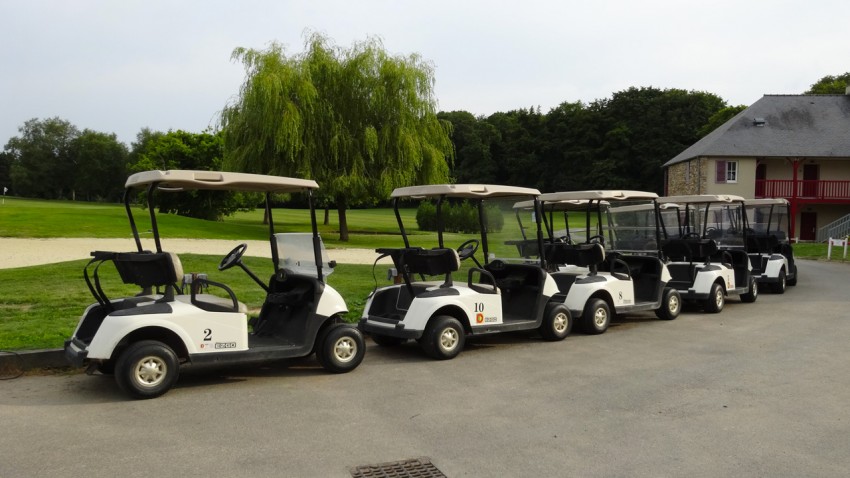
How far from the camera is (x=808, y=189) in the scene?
38.4 meters

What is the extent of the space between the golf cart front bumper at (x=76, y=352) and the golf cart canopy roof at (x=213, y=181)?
145 cm

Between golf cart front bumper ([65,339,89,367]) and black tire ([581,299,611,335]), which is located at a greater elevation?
golf cart front bumper ([65,339,89,367])

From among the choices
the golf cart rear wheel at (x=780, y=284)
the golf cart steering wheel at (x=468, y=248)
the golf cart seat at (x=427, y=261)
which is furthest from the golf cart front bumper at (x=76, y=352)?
the golf cart rear wheel at (x=780, y=284)

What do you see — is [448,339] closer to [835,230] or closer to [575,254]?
[575,254]

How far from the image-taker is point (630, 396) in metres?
5.86

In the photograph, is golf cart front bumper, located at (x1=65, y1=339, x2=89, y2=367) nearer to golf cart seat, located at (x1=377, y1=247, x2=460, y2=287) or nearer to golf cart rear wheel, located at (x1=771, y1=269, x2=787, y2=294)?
golf cart seat, located at (x1=377, y1=247, x2=460, y2=287)

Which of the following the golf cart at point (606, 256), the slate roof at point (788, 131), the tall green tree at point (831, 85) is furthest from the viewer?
the tall green tree at point (831, 85)

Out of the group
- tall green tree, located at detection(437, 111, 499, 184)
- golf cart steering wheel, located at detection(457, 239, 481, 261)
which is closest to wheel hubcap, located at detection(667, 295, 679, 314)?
golf cart steering wheel, located at detection(457, 239, 481, 261)

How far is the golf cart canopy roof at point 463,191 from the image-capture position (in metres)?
7.72

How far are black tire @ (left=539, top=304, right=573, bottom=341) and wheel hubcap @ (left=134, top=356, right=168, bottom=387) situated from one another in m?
4.43

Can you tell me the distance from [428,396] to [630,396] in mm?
1705

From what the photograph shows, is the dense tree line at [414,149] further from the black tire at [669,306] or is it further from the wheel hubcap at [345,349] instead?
the wheel hubcap at [345,349]

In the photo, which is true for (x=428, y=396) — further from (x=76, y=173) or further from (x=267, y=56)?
(x=76, y=173)

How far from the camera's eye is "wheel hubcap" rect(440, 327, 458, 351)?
23.9 ft
